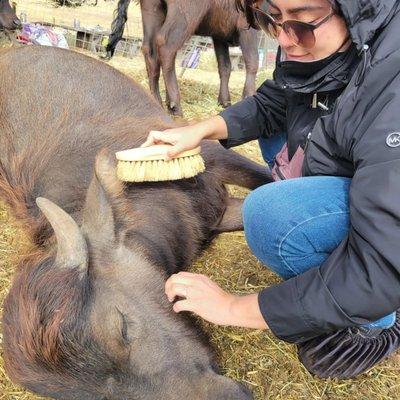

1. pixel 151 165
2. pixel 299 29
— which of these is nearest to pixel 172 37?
pixel 151 165

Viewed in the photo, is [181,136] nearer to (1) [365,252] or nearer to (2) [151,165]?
(2) [151,165]

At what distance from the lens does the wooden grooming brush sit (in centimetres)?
259

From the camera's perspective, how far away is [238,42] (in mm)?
7766

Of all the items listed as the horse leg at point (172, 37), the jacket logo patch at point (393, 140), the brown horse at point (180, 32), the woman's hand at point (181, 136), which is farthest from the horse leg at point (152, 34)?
the jacket logo patch at point (393, 140)

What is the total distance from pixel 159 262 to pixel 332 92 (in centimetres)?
112

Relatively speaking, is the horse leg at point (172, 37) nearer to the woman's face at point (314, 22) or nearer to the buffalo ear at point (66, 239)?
the woman's face at point (314, 22)

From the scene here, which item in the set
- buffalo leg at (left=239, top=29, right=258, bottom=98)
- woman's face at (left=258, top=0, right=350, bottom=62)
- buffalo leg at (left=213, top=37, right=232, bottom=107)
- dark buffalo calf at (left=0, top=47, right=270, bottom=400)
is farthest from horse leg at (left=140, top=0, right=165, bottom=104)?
woman's face at (left=258, top=0, right=350, bottom=62)

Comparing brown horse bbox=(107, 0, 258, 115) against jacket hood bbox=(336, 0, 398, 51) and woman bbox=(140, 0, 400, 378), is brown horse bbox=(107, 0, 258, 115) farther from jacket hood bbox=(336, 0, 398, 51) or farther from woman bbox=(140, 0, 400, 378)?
jacket hood bbox=(336, 0, 398, 51)

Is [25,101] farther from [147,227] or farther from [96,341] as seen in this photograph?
[96,341]

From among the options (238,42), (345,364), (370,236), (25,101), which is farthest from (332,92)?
(238,42)

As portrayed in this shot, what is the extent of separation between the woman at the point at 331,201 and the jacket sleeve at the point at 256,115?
1.28ft

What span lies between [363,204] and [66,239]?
1174 millimetres

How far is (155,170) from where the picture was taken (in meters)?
2.66

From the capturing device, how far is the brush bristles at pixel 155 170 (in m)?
2.62
